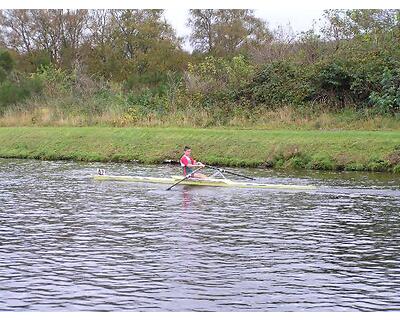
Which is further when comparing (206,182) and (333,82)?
(333,82)

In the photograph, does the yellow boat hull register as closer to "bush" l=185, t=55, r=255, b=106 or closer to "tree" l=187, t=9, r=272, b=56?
"bush" l=185, t=55, r=255, b=106

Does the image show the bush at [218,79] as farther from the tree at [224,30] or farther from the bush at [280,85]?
the tree at [224,30]

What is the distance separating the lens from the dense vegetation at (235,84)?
37.5 metres

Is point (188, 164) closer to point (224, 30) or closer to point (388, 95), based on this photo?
point (388, 95)

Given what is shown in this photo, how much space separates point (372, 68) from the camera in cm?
3809

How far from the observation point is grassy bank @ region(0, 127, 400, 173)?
28812mm

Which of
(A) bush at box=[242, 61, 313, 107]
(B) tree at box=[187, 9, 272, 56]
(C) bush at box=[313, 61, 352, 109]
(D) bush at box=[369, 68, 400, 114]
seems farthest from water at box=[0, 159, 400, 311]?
(B) tree at box=[187, 9, 272, 56]

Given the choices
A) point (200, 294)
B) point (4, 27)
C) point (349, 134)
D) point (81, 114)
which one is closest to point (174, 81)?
point (81, 114)

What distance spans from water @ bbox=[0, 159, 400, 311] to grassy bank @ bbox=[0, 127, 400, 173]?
16.6 feet

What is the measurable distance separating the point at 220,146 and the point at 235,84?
10.4m

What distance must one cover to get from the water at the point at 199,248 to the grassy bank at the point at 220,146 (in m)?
5.06

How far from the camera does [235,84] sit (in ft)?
139

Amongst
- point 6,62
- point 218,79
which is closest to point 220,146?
point 218,79
